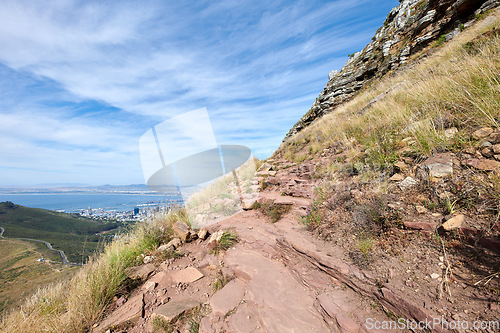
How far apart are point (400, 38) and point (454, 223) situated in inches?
947

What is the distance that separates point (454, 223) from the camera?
2100mm

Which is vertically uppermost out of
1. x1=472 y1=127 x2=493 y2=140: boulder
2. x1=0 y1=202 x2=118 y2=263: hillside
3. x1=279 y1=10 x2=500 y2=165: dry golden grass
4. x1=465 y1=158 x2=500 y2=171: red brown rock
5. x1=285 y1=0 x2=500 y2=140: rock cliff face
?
x1=285 y1=0 x2=500 y2=140: rock cliff face

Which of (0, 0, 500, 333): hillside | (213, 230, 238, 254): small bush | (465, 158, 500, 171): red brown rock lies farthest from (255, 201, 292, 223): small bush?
(465, 158, 500, 171): red brown rock

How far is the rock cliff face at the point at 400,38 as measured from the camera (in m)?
12.7

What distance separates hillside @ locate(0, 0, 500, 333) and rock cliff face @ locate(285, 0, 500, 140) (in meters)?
14.1

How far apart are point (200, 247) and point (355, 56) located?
30983mm

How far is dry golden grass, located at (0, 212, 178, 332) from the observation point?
270 cm

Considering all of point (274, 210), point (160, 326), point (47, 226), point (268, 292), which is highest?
point (274, 210)

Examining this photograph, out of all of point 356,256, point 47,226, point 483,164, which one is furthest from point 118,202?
point 483,164

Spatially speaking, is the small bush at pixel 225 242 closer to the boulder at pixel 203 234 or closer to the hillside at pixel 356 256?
the hillside at pixel 356 256

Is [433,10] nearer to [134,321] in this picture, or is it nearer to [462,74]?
[462,74]

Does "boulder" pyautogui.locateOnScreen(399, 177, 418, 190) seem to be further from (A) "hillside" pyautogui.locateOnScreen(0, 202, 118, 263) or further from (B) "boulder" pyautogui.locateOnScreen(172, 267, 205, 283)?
(A) "hillside" pyautogui.locateOnScreen(0, 202, 118, 263)

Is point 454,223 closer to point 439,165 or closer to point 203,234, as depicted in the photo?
point 439,165

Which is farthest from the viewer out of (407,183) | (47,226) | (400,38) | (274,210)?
(47,226)
